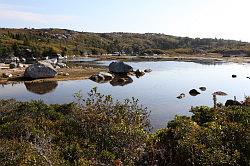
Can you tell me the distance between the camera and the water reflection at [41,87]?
66.8 m

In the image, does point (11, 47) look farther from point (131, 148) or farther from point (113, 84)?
point (131, 148)

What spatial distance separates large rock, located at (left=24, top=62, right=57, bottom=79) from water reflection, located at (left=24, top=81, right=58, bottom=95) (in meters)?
5.36

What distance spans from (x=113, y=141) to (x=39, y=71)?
63015 mm

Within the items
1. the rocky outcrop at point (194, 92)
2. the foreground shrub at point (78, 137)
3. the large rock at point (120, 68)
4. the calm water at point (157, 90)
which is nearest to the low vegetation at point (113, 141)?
the foreground shrub at point (78, 137)

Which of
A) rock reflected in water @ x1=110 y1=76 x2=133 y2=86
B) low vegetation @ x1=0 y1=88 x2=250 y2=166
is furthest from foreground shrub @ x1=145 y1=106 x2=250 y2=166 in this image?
rock reflected in water @ x1=110 y1=76 x2=133 y2=86

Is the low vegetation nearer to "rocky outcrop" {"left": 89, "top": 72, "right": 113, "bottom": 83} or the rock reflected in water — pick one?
the rock reflected in water

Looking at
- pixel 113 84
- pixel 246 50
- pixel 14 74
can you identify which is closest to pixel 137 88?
pixel 113 84

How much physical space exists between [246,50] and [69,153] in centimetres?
17064

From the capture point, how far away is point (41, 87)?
233 feet

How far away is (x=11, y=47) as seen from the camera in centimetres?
13475

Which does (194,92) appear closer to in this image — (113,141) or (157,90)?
(157,90)

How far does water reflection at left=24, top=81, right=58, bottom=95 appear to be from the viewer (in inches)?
2628

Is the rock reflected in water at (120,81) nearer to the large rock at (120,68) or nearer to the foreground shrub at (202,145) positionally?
the large rock at (120,68)

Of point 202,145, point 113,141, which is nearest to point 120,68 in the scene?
point 113,141
